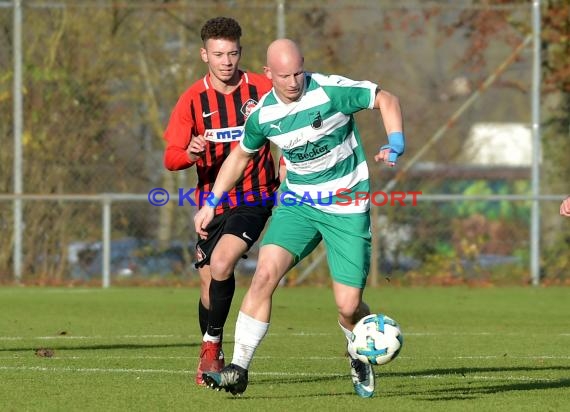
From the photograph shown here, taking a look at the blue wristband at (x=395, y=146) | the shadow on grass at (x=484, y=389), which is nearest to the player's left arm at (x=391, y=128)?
the blue wristband at (x=395, y=146)

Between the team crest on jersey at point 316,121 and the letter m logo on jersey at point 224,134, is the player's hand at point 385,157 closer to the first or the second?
the team crest on jersey at point 316,121

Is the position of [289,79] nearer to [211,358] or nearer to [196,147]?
[196,147]

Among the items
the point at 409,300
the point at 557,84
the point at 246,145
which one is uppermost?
the point at 557,84

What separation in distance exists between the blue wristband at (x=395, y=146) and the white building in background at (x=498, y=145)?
1020 cm

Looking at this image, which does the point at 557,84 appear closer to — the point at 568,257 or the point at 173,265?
the point at 568,257

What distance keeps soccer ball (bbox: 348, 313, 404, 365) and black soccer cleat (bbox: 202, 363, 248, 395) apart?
617mm

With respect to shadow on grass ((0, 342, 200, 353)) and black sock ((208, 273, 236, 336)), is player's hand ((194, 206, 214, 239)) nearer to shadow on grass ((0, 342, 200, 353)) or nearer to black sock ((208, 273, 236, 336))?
black sock ((208, 273, 236, 336))

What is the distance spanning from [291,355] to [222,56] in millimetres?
2360

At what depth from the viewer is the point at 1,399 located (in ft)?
22.8

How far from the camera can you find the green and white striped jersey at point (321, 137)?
279 inches

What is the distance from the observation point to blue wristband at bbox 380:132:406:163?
6618 millimetres

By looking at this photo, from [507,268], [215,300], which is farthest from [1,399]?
[507,268]

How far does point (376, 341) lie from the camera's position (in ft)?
22.6

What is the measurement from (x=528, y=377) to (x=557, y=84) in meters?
9.68
